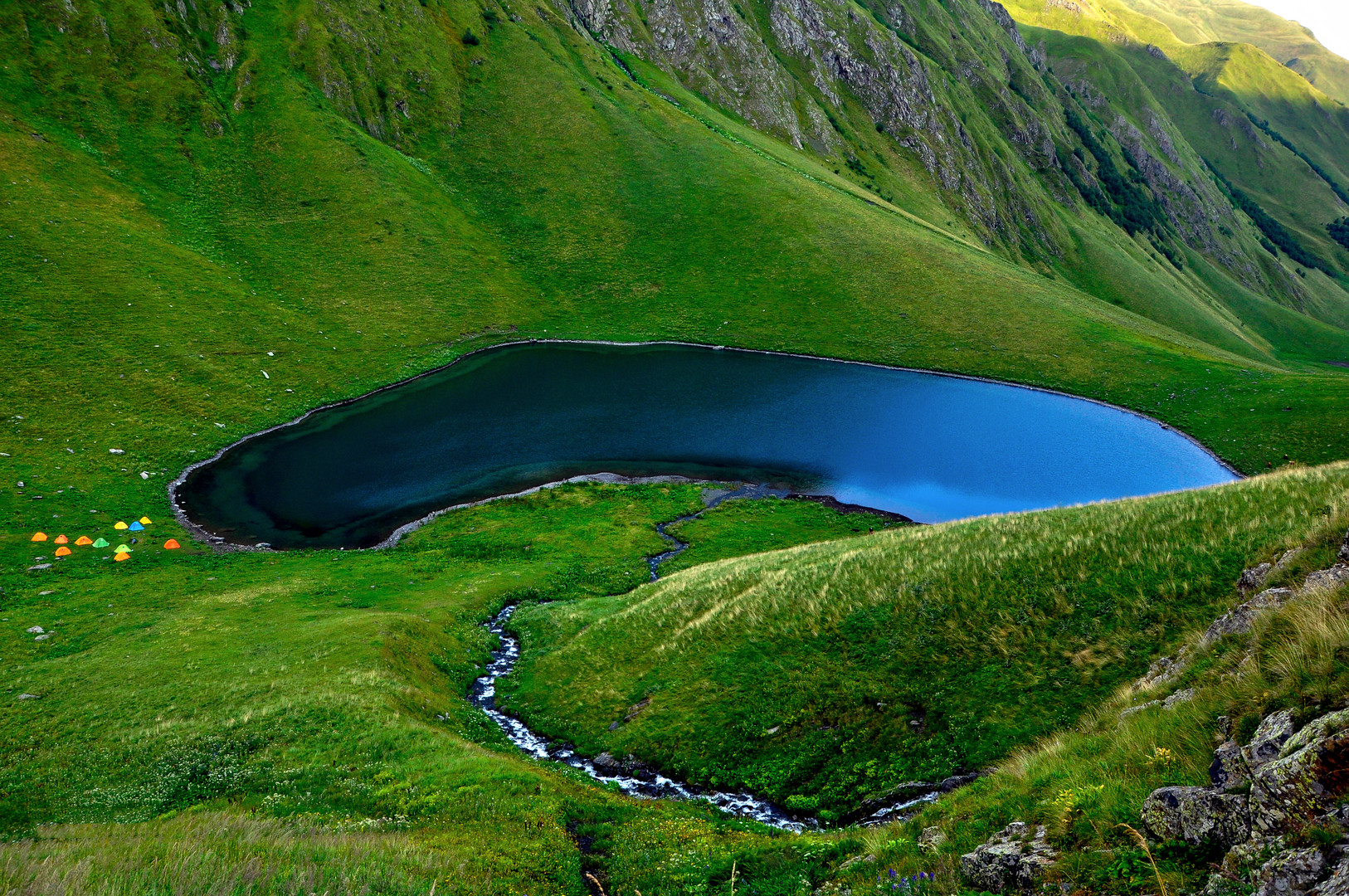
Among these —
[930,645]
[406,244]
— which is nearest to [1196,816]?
[930,645]

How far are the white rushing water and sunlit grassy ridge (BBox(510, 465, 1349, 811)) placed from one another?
525mm

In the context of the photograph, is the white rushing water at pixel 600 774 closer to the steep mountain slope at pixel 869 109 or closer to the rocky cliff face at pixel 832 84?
the steep mountain slope at pixel 869 109

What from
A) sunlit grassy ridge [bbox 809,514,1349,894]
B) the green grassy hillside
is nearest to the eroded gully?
the green grassy hillside

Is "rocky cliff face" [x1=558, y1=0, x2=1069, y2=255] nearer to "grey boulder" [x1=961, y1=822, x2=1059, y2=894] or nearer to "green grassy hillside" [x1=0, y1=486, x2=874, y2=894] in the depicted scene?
"green grassy hillside" [x1=0, y1=486, x2=874, y2=894]

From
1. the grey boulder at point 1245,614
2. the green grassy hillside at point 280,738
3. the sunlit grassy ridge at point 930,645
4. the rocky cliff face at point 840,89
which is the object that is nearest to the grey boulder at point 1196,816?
the grey boulder at point 1245,614

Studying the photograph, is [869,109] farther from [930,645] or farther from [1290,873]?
[1290,873]

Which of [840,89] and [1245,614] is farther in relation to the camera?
[840,89]

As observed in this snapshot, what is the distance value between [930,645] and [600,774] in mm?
11027

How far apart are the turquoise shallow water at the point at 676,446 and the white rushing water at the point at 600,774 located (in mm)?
24264

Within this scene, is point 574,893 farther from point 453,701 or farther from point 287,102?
point 287,102

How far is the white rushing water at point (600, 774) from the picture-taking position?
1703 cm

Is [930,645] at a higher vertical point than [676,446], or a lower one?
higher

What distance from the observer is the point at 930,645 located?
18.9 meters

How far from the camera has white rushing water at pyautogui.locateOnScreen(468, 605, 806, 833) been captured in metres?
17.0
